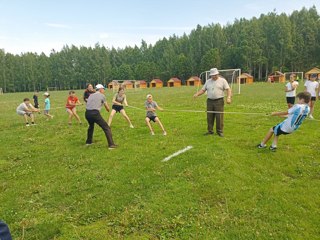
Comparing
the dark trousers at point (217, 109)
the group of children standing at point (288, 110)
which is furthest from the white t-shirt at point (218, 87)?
the group of children standing at point (288, 110)

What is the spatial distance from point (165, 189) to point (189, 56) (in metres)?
88.5

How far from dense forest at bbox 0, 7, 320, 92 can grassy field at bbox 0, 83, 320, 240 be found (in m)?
73.1

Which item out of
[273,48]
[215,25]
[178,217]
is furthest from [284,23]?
[178,217]

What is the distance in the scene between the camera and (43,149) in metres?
9.42

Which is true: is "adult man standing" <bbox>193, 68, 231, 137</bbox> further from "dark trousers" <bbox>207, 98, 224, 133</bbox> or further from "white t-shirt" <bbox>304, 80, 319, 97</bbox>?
"white t-shirt" <bbox>304, 80, 319, 97</bbox>

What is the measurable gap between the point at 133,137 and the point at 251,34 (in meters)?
77.7

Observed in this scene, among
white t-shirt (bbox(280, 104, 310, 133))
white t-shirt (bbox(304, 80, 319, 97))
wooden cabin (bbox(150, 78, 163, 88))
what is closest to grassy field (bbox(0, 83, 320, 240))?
white t-shirt (bbox(280, 104, 310, 133))

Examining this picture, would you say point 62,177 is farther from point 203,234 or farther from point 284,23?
point 284,23

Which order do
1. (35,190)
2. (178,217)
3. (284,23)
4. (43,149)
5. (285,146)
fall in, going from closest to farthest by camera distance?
(178,217), (35,190), (285,146), (43,149), (284,23)

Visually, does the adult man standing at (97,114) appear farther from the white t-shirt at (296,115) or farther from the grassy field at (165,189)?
the white t-shirt at (296,115)

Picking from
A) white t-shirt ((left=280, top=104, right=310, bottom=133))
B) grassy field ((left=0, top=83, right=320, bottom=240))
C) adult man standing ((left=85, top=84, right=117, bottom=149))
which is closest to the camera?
grassy field ((left=0, top=83, right=320, bottom=240))

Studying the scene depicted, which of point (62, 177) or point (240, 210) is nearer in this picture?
point (240, 210)

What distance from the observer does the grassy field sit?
4363 millimetres

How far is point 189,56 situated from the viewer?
298 ft
